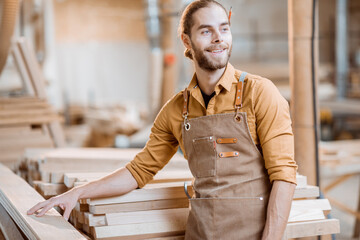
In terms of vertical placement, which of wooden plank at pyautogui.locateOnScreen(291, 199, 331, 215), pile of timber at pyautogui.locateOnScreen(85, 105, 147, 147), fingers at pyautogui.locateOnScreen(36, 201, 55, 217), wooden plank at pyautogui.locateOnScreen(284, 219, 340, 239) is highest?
fingers at pyautogui.locateOnScreen(36, 201, 55, 217)

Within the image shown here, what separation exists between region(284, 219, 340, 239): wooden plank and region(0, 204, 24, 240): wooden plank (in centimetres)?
159

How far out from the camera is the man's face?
98.4 inches

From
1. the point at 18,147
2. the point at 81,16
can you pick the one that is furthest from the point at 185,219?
the point at 81,16

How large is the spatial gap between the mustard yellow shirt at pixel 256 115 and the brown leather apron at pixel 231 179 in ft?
0.18

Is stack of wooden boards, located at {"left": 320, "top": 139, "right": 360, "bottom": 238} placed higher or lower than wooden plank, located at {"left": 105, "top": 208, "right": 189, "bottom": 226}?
lower

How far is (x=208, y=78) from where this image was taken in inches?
103

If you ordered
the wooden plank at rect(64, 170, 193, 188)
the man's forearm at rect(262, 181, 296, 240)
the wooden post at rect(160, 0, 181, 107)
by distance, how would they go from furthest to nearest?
the wooden post at rect(160, 0, 181, 107) < the wooden plank at rect(64, 170, 193, 188) < the man's forearm at rect(262, 181, 296, 240)

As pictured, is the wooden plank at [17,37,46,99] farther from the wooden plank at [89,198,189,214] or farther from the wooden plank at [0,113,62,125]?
the wooden plank at [89,198,189,214]

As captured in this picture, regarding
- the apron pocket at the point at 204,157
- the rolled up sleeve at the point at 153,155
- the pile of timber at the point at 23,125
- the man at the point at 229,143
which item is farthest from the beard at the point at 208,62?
the pile of timber at the point at 23,125

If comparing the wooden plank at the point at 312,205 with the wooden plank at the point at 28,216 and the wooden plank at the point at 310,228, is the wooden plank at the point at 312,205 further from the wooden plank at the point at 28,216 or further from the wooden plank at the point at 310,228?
the wooden plank at the point at 28,216

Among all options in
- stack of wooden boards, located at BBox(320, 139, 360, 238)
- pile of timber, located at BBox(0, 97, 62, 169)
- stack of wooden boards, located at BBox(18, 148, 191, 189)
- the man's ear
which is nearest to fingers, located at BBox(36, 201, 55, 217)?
stack of wooden boards, located at BBox(18, 148, 191, 189)

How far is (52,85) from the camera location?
12.4 m

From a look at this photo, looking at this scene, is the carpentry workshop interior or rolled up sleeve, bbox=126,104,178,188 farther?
rolled up sleeve, bbox=126,104,178,188

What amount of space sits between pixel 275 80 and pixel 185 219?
1146cm
